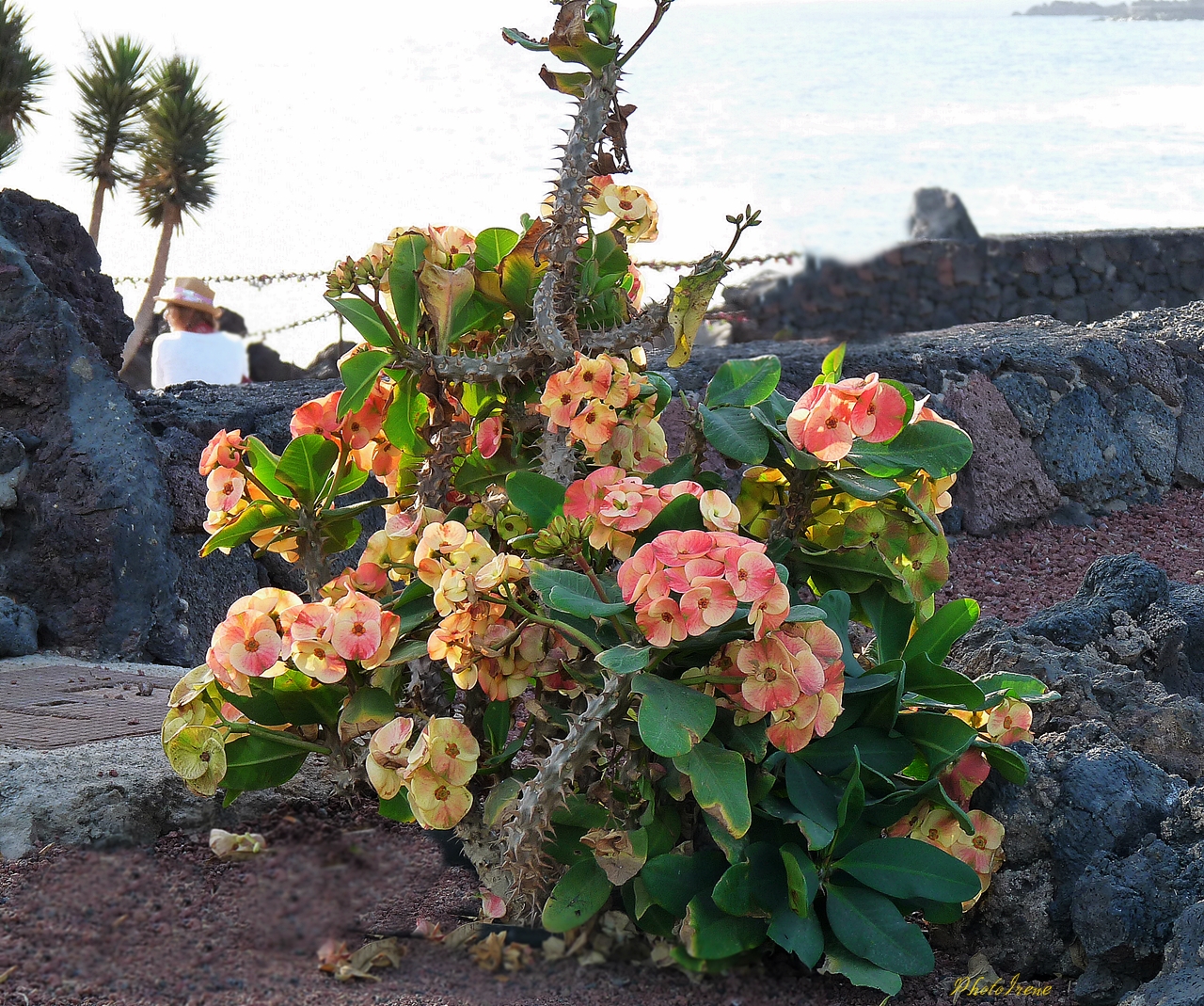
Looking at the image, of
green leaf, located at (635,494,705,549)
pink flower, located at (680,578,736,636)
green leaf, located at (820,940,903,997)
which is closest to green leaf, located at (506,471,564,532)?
green leaf, located at (635,494,705,549)

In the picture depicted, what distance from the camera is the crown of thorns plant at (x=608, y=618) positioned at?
1.44 metres

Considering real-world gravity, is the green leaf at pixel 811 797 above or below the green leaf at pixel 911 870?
above

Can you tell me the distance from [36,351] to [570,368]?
235cm

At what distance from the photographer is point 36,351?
339 centimetres

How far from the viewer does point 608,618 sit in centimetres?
149

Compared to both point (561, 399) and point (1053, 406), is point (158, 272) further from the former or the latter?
point (561, 399)

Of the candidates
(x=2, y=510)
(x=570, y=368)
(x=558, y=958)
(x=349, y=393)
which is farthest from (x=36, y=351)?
(x=558, y=958)

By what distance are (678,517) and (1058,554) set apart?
337 centimetres

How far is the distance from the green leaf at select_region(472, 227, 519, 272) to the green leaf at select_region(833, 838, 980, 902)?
1.04 meters

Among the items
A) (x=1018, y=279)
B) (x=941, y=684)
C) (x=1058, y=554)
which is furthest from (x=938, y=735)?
(x=1018, y=279)

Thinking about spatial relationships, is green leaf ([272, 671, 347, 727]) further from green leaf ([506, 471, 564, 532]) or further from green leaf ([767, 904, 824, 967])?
green leaf ([767, 904, 824, 967])

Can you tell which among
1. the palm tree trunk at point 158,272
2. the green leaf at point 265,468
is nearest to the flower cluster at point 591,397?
the green leaf at point 265,468

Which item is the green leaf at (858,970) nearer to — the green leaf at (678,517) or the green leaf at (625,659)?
the green leaf at (625,659)

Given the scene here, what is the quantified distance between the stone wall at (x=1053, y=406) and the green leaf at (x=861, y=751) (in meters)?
2.86
